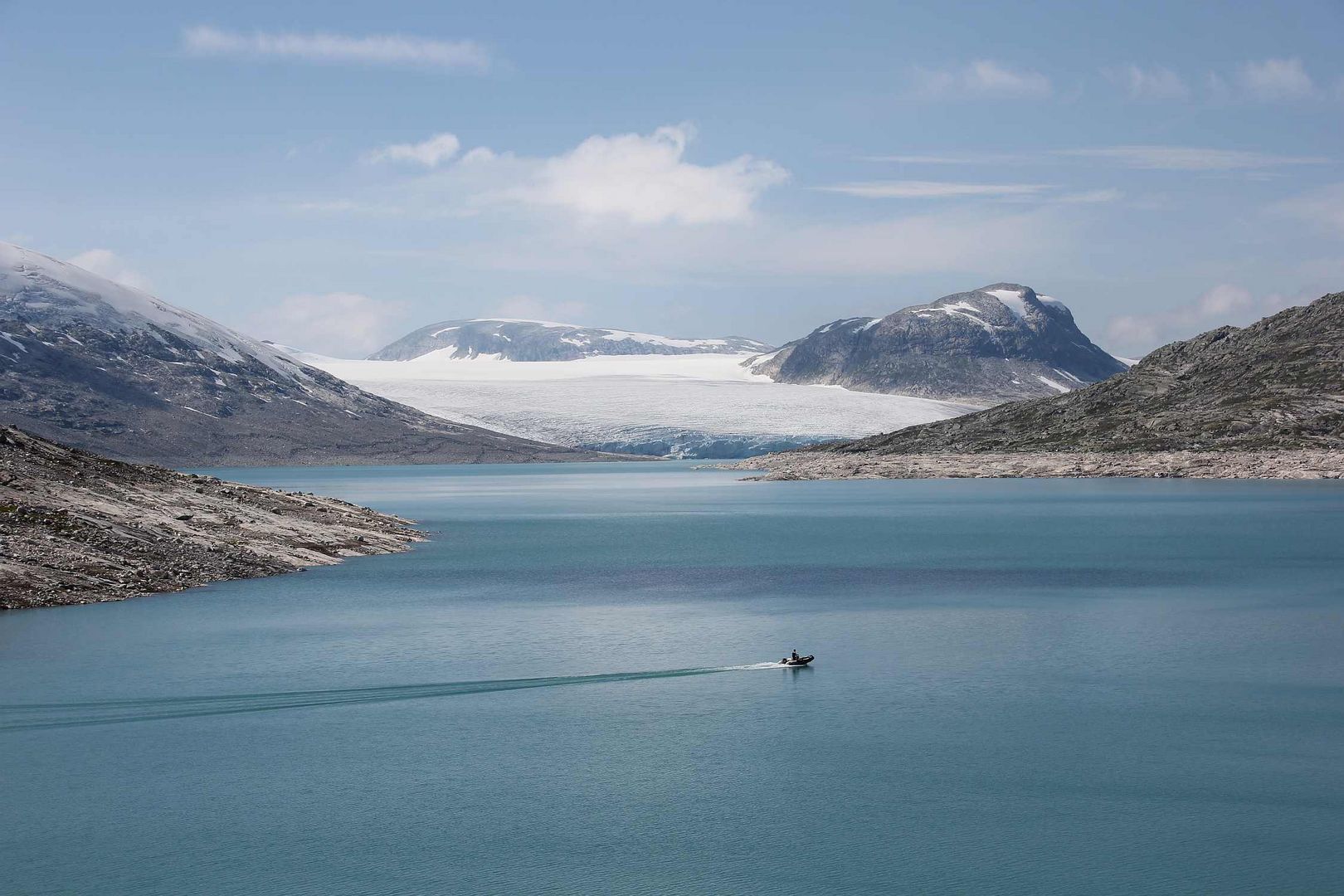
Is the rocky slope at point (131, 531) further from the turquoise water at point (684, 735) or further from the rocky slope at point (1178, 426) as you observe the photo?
the rocky slope at point (1178, 426)

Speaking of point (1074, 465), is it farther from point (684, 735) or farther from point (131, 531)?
point (684, 735)

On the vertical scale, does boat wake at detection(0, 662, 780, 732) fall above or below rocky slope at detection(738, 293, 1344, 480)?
below

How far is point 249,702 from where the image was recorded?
96.2 feet

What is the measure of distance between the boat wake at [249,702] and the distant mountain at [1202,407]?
131m

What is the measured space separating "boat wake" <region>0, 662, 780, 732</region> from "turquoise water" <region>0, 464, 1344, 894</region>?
0.13 metres

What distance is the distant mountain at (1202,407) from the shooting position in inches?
5960

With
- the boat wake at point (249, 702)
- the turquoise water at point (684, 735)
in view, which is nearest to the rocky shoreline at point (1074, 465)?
the turquoise water at point (684, 735)

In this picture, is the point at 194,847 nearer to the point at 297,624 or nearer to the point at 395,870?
the point at 395,870

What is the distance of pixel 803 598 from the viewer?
46.2 m

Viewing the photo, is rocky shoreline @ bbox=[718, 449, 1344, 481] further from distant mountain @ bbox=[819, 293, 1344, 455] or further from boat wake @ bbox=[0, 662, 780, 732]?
boat wake @ bbox=[0, 662, 780, 732]

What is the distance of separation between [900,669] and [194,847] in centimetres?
1797

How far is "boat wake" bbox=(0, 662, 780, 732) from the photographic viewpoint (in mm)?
27547

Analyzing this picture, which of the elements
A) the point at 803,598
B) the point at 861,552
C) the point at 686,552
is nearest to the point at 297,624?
the point at 803,598

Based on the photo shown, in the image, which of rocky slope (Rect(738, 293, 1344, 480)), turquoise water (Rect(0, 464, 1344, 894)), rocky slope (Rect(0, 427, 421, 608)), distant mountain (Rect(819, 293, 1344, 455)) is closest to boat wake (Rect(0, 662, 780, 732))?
turquoise water (Rect(0, 464, 1344, 894))
